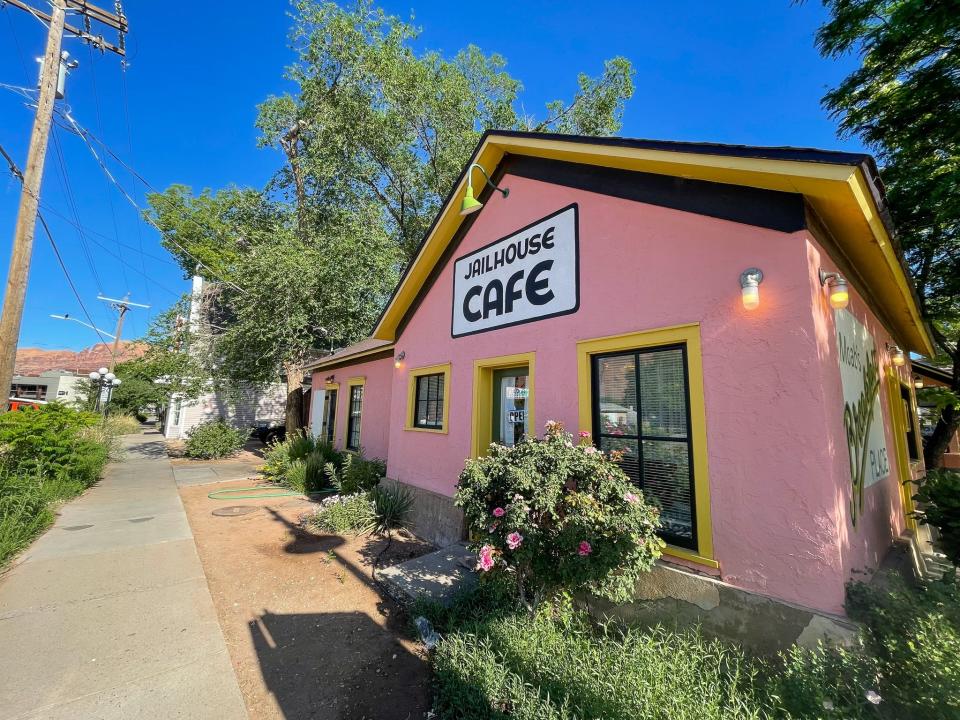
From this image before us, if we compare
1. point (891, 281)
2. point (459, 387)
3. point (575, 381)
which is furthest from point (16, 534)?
point (891, 281)

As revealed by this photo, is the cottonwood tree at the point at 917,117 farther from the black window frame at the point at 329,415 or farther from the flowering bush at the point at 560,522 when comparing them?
the black window frame at the point at 329,415

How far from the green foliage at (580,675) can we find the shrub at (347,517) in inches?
140

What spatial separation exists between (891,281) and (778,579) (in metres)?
4.00

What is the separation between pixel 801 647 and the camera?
8.54 feet

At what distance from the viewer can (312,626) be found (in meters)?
3.77

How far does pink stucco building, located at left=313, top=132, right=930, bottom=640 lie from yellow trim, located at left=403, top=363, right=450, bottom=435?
0.16m

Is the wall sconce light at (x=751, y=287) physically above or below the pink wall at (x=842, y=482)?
above

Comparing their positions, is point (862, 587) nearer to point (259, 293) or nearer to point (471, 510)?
point (471, 510)

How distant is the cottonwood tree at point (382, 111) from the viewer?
14.5 metres

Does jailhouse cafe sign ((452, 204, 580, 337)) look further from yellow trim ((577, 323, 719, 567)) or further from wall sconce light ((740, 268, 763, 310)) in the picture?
wall sconce light ((740, 268, 763, 310))

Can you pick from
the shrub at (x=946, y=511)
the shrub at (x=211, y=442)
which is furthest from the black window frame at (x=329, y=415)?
the shrub at (x=946, y=511)

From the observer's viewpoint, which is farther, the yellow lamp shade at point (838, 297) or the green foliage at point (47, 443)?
the green foliage at point (47, 443)

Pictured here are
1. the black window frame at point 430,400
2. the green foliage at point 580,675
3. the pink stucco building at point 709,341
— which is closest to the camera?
the green foliage at point 580,675

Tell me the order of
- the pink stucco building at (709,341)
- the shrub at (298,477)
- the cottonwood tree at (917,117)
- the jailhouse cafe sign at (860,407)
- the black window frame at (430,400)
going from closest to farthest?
the pink stucco building at (709,341) < the jailhouse cafe sign at (860,407) < the cottonwood tree at (917,117) < the black window frame at (430,400) < the shrub at (298,477)
